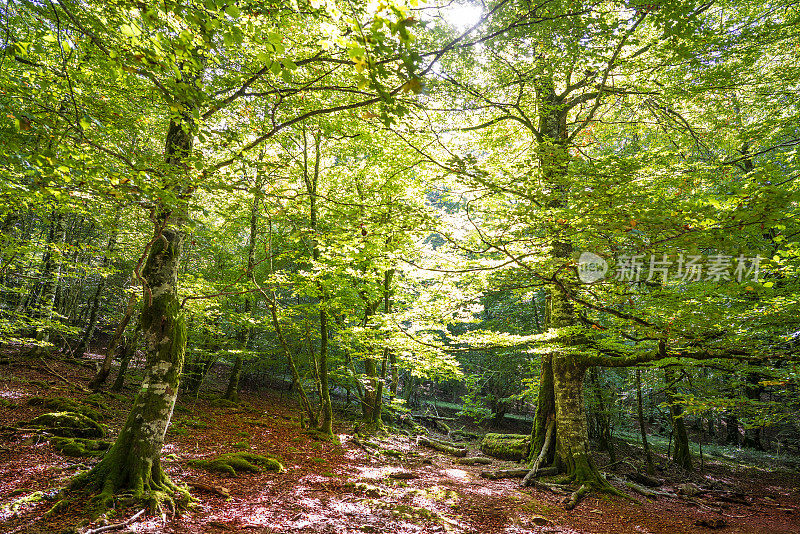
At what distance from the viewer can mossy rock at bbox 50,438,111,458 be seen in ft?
18.6

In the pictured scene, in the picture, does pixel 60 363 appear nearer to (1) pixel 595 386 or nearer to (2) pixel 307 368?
(2) pixel 307 368

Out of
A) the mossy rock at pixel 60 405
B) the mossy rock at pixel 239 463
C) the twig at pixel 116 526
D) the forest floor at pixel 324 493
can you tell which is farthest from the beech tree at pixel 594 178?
the mossy rock at pixel 60 405

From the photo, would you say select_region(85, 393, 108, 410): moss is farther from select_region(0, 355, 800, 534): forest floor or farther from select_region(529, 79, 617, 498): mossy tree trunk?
select_region(529, 79, 617, 498): mossy tree trunk

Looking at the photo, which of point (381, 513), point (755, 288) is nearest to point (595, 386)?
point (755, 288)

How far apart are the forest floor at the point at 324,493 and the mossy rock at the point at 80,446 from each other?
0.15 meters

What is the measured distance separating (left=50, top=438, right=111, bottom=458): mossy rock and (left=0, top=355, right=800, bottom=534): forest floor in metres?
0.15

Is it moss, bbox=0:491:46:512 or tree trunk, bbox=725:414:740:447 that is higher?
moss, bbox=0:491:46:512

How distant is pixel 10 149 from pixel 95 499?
3956mm

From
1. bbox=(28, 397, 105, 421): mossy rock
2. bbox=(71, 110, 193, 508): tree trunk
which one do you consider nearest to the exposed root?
bbox=(71, 110, 193, 508): tree trunk

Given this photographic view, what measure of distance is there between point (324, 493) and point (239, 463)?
178 cm

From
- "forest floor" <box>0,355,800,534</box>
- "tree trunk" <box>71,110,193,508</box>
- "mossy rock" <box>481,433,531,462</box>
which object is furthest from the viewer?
"mossy rock" <box>481,433,531,462</box>

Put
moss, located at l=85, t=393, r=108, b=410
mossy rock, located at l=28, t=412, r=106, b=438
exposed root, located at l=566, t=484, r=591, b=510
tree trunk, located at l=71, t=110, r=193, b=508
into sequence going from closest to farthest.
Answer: tree trunk, located at l=71, t=110, r=193, b=508 < mossy rock, located at l=28, t=412, r=106, b=438 < exposed root, located at l=566, t=484, r=591, b=510 < moss, located at l=85, t=393, r=108, b=410

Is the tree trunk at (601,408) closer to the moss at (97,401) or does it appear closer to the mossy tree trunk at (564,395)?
the mossy tree trunk at (564,395)

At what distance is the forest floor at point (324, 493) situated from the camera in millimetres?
4578
